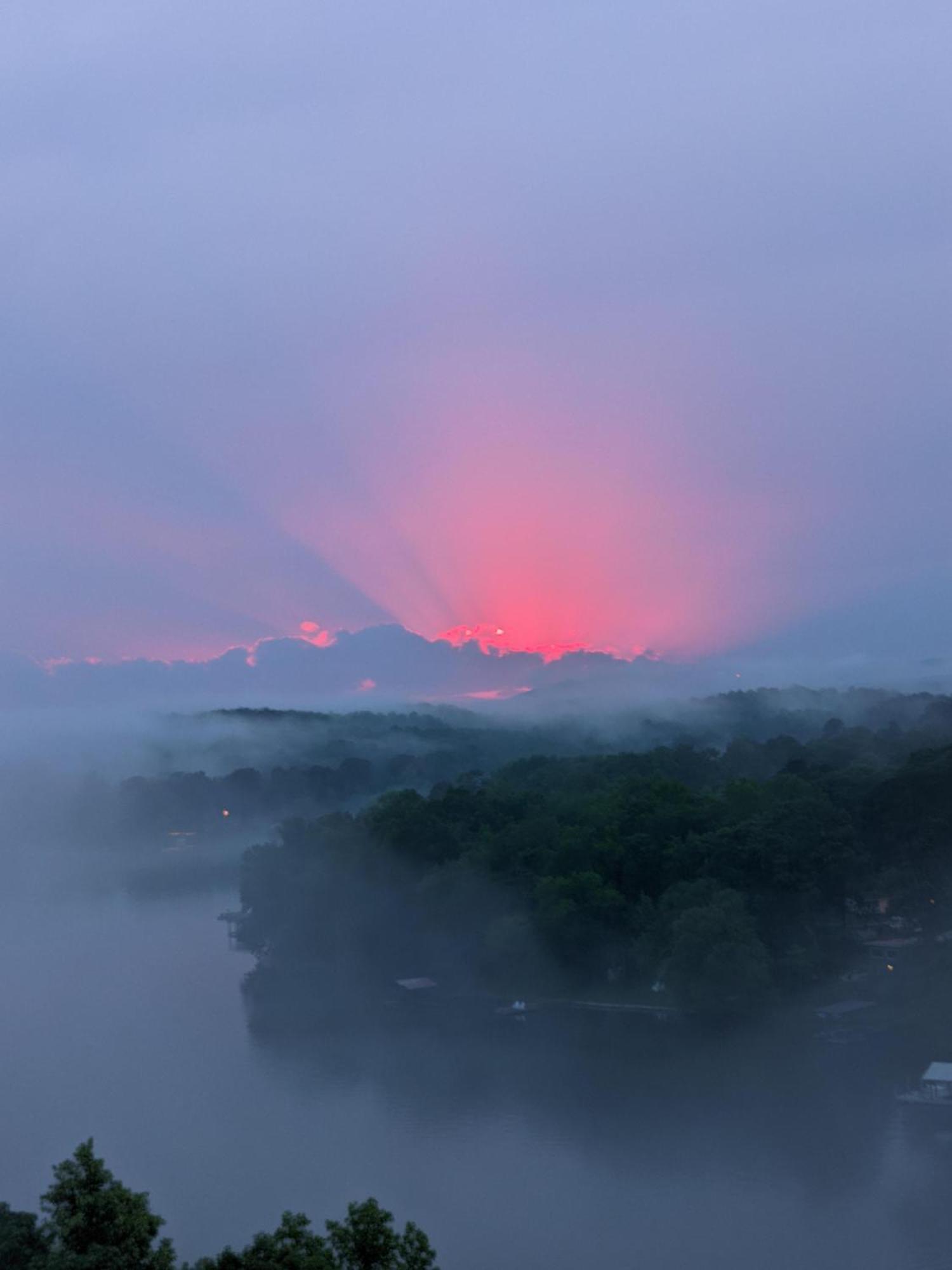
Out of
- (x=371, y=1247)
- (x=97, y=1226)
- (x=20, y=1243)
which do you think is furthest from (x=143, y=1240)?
(x=20, y=1243)

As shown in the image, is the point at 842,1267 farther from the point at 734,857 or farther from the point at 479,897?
the point at 479,897

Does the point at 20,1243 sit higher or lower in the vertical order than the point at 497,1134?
higher

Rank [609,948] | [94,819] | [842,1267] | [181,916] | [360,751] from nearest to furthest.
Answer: [842,1267], [609,948], [181,916], [94,819], [360,751]

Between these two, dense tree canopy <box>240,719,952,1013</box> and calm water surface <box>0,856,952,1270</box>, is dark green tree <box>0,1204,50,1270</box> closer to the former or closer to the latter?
calm water surface <box>0,856,952,1270</box>

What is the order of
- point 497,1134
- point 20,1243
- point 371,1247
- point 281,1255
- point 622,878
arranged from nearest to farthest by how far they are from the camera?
point 281,1255, point 371,1247, point 20,1243, point 497,1134, point 622,878

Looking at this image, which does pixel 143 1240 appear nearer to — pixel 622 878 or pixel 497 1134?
pixel 497 1134

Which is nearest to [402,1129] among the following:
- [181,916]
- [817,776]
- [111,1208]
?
[111,1208]

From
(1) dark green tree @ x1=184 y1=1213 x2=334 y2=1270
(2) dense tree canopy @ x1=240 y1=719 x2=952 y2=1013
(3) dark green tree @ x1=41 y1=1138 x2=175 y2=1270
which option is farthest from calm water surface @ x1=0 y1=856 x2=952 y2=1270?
(3) dark green tree @ x1=41 y1=1138 x2=175 y2=1270

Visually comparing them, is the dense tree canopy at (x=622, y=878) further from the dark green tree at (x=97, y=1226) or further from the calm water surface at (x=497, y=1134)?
the dark green tree at (x=97, y=1226)

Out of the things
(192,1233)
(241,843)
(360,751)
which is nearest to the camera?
(192,1233)
